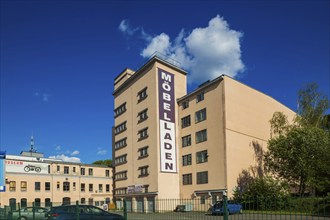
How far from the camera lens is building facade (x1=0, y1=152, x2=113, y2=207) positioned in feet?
200

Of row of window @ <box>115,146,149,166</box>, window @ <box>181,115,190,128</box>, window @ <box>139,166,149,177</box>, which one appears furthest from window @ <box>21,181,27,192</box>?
window @ <box>181,115,190,128</box>

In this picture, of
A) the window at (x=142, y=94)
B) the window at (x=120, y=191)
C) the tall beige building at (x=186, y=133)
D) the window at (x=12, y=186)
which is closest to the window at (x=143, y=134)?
the tall beige building at (x=186, y=133)

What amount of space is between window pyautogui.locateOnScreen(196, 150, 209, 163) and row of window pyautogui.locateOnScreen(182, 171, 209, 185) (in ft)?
5.32

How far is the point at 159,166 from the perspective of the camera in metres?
50.1

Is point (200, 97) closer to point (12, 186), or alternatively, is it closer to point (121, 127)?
point (121, 127)

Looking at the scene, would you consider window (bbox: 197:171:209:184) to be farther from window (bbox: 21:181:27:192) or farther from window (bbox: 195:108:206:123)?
window (bbox: 21:181:27:192)

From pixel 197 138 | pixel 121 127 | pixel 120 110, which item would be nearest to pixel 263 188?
pixel 197 138

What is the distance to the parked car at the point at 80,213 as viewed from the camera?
17361 millimetres

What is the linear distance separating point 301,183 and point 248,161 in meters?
7.09

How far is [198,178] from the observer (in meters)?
47.8

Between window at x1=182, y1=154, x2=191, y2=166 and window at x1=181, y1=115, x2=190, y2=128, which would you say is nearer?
window at x1=182, y1=154, x2=191, y2=166

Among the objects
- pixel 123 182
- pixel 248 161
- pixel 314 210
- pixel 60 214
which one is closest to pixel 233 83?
pixel 248 161

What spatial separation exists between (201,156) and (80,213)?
32.0m

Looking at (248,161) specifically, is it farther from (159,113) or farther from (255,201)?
(255,201)
